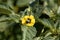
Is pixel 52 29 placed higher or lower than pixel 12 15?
lower

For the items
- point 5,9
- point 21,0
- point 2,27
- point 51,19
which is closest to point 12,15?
point 5,9

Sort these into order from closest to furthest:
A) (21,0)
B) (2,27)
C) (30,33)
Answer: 1. (30,33)
2. (2,27)
3. (21,0)

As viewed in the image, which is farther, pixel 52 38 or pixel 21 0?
pixel 21 0

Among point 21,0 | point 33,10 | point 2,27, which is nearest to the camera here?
point 33,10

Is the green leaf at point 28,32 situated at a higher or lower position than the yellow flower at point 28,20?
lower

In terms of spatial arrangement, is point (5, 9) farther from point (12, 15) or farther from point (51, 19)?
point (51, 19)
